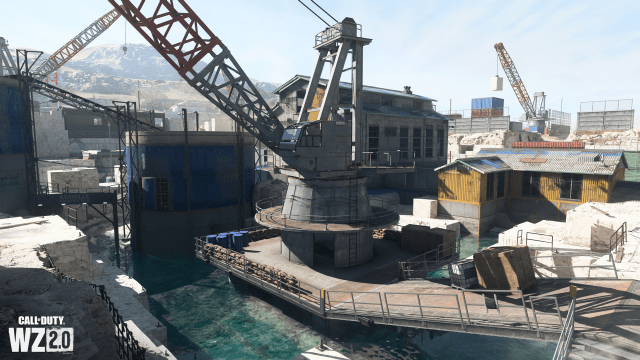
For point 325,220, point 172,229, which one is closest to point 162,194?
point 172,229

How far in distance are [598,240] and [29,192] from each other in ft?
144

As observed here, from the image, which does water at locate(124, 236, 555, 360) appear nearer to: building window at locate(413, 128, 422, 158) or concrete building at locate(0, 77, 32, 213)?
concrete building at locate(0, 77, 32, 213)

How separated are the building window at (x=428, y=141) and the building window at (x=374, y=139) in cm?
889

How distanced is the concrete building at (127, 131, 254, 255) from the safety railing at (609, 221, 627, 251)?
27510 millimetres

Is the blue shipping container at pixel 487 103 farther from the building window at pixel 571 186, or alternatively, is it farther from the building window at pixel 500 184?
the building window at pixel 571 186

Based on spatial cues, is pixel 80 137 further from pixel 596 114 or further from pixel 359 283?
pixel 596 114

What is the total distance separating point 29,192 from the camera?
102 feet

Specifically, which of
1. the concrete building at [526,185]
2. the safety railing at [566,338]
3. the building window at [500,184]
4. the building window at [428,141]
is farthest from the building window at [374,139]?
the safety railing at [566,338]

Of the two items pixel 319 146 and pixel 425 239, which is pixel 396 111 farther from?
pixel 319 146

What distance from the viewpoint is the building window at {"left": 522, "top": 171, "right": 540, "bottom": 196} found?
113 feet

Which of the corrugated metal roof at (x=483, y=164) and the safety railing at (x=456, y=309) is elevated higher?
the corrugated metal roof at (x=483, y=164)

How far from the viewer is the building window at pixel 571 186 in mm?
32406

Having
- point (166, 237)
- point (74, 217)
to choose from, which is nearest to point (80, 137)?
point (74, 217)

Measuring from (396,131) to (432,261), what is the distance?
946 inches
